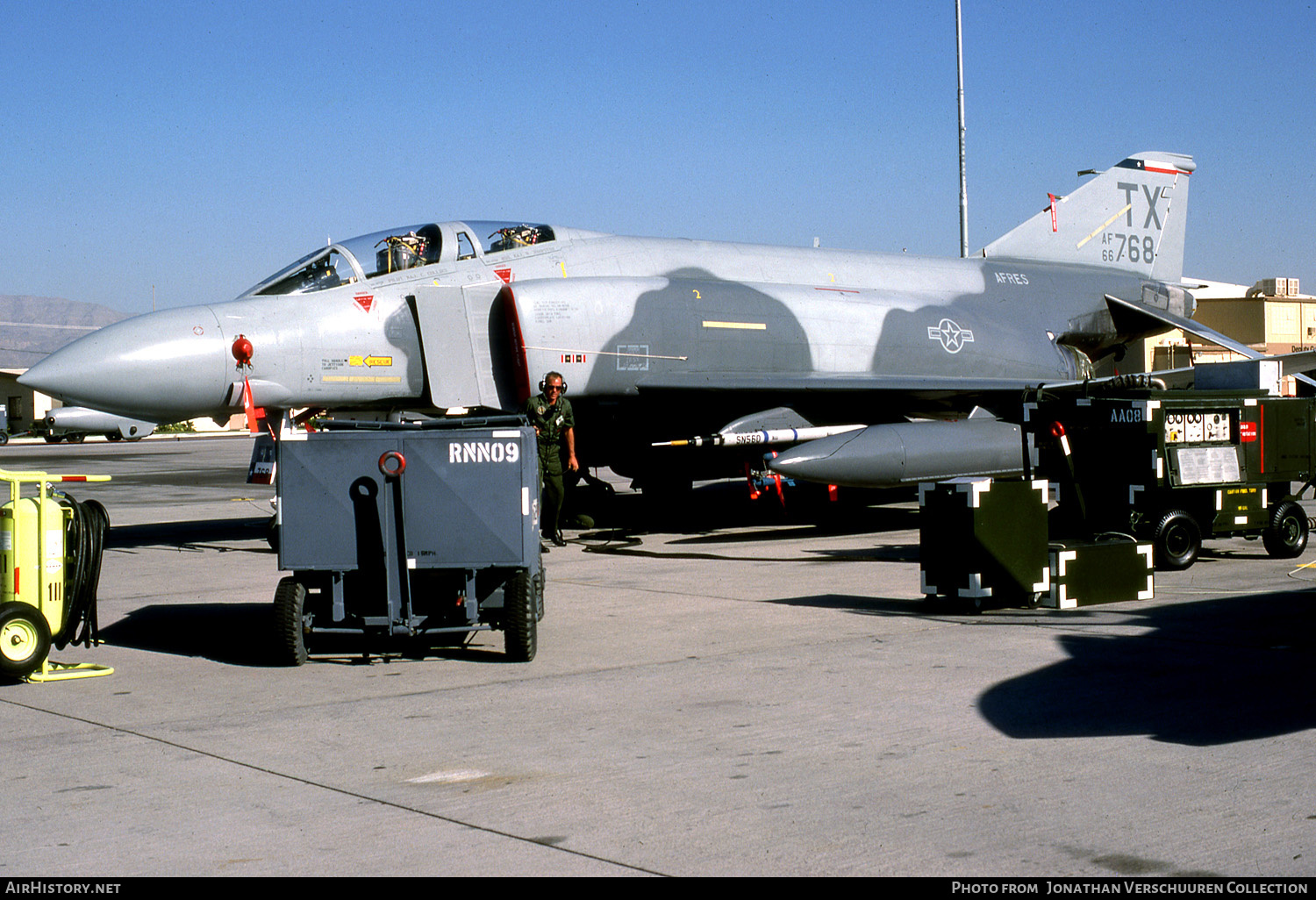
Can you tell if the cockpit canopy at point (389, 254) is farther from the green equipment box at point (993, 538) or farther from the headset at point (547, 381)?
the green equipment box at point (993, 538)

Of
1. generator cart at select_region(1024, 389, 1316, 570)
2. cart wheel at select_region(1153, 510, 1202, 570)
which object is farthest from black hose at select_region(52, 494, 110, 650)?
cart wheel at select_region(1153, 510, 1202, 570)

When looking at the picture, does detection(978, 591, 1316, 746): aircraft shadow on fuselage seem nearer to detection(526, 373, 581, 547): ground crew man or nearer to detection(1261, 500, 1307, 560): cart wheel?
detection(1261, 500, 1307, 560): cart wheel

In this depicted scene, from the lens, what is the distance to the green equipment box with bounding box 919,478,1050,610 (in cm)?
828

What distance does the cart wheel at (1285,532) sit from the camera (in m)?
11.0

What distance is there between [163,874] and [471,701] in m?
2.52

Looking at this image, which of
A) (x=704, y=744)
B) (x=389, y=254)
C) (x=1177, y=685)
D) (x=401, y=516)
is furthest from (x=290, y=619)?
(x=389, y=254)

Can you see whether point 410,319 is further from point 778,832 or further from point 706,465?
point 778,832

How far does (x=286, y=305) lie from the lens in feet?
40.8

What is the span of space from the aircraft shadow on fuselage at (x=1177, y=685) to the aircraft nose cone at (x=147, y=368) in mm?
8098

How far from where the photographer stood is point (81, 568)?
22.5 feet

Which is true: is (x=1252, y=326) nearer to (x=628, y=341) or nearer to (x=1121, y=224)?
(x=1121, y=224)

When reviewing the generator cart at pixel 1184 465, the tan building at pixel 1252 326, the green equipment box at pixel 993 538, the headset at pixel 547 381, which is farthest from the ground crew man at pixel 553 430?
the tan building at pixel 1252 326

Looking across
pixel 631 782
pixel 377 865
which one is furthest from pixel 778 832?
pixel 377 865

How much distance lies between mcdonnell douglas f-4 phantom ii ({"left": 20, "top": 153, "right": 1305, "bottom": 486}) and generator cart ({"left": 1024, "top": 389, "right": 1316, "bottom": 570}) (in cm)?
248
